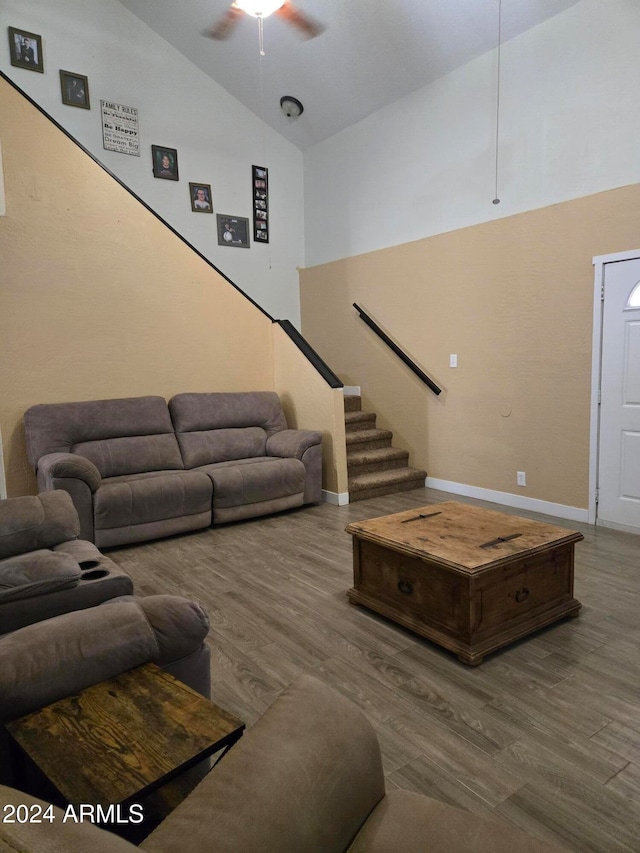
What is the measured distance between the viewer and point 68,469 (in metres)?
3.64

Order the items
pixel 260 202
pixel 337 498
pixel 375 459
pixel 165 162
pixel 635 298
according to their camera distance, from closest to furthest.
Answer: pixel 635 298 < pixel 337 498 < pixel 375 459 < pixel 165 162 < pixel 260 202

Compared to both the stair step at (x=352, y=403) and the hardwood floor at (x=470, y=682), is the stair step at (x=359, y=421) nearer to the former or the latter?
the stair step at (x=352, y=403)

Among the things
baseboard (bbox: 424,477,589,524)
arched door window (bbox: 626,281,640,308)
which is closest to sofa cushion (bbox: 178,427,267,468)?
baseboard (bbox: 424,477,589,524)

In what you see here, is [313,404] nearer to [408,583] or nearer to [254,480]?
[254,480]

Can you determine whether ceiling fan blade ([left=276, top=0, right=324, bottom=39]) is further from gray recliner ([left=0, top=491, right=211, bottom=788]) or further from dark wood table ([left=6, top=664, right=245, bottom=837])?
dark wood table ([left=6, top=664, right=245, bottom=837])

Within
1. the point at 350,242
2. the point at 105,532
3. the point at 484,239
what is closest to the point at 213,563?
the point at 105,532

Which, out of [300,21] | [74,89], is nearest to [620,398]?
[300,21]

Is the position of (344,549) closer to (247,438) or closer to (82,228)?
(247,438)

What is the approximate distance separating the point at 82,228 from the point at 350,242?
275cm

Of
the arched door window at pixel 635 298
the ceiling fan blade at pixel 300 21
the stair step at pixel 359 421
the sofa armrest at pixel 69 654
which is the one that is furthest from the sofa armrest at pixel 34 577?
the ceiling fan blade at pixel 300 21

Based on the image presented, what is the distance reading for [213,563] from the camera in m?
3.56

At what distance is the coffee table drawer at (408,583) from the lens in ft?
7.86

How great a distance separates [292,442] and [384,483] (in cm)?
96

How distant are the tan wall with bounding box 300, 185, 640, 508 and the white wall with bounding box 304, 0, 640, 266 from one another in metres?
0.19
